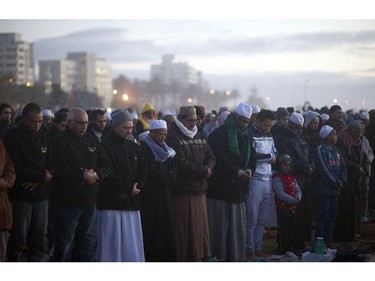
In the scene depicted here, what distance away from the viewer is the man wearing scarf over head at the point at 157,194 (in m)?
10.4

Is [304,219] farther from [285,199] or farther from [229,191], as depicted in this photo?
[229,191]

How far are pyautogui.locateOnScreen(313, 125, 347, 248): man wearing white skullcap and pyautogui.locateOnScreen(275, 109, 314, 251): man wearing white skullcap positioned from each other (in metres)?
0.15

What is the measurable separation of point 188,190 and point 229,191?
751 mm

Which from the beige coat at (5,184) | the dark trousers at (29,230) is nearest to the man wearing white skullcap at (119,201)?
the dark trousers at (29,230)

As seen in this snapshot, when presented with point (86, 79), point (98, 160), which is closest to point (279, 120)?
point (98, 160)

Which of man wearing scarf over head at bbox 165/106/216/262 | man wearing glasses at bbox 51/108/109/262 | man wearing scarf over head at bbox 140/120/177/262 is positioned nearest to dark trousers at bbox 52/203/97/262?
man wearing glasses at bbox 51/108/109/262

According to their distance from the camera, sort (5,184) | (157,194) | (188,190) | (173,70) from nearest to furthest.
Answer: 1. (5,184)
2. (157,194)
3. (188,190)
4. (173,70)

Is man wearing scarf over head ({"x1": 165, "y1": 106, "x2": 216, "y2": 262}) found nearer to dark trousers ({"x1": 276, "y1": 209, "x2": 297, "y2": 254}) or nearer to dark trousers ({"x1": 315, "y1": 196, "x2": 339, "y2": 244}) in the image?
dark trousers ({"x1": 276, "y1": 209, "x2": 297, "y2": 254})

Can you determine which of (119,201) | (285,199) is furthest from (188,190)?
(285,199)

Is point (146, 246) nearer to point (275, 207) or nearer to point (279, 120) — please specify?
point (275, 207)

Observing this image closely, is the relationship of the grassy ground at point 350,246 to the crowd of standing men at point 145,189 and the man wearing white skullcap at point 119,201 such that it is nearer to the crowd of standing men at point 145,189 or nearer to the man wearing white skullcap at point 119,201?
the crowd of standing men at point 145,189

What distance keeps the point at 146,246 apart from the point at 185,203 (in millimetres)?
740

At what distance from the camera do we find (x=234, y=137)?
37.1ft

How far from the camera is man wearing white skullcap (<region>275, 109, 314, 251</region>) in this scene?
41.3 feet
